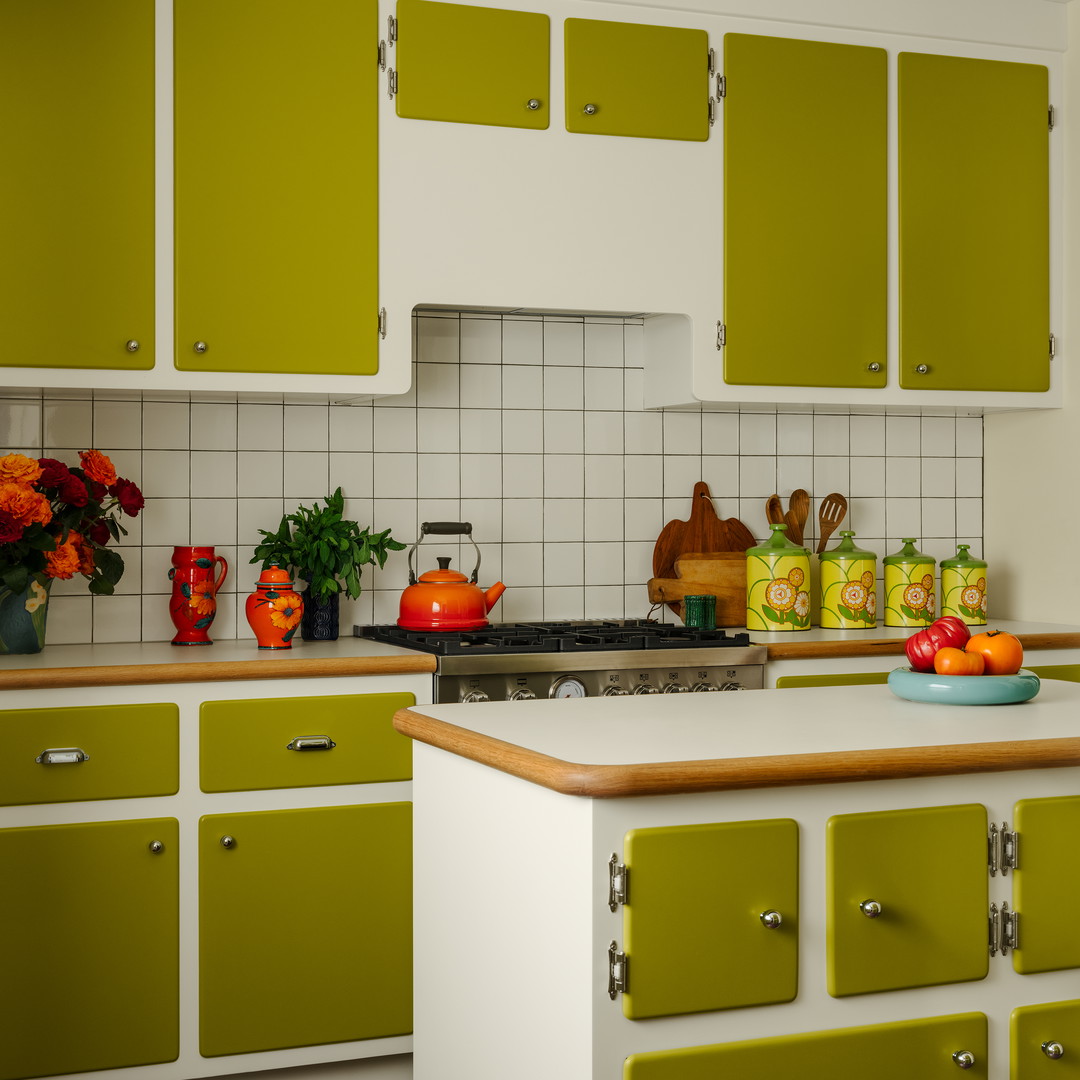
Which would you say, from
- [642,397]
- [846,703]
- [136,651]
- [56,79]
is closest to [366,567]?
[136,651]

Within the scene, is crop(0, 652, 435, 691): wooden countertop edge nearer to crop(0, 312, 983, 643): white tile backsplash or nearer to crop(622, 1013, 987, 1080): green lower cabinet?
crop(0, 312, 983, 643): white tile backsplash

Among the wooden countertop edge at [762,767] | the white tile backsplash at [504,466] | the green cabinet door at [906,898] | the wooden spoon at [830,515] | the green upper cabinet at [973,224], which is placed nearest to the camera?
→ the wooden countertop edge at [762,767]

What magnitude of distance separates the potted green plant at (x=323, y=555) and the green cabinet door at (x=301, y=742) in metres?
0.42

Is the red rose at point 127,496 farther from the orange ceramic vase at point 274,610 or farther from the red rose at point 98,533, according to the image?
the orange ceramic vase at point 274,610

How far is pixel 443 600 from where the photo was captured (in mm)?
3162

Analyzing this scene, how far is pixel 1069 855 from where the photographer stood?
5.65ft

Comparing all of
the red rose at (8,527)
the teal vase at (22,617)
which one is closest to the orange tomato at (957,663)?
the red rose at (8,527)

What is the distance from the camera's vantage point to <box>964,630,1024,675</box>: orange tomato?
2020mm

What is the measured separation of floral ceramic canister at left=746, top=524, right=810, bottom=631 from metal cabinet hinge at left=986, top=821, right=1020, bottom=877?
1.75 metres

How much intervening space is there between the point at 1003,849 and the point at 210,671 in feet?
5.11

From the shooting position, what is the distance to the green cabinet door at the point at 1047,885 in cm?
170

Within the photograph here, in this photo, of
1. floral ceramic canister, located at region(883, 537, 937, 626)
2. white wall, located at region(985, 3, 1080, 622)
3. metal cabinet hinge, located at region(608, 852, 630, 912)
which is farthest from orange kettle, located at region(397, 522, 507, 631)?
metal cabinet hinge, located at region(608, 852, 630, 912)

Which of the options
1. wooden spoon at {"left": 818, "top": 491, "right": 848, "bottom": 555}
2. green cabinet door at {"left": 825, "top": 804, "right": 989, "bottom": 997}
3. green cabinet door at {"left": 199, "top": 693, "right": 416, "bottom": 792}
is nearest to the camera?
green cabinet door at {"left": 825, "top": 804, "right": 989, "bottom": 997}

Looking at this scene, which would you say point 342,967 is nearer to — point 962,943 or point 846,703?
point 846,703
